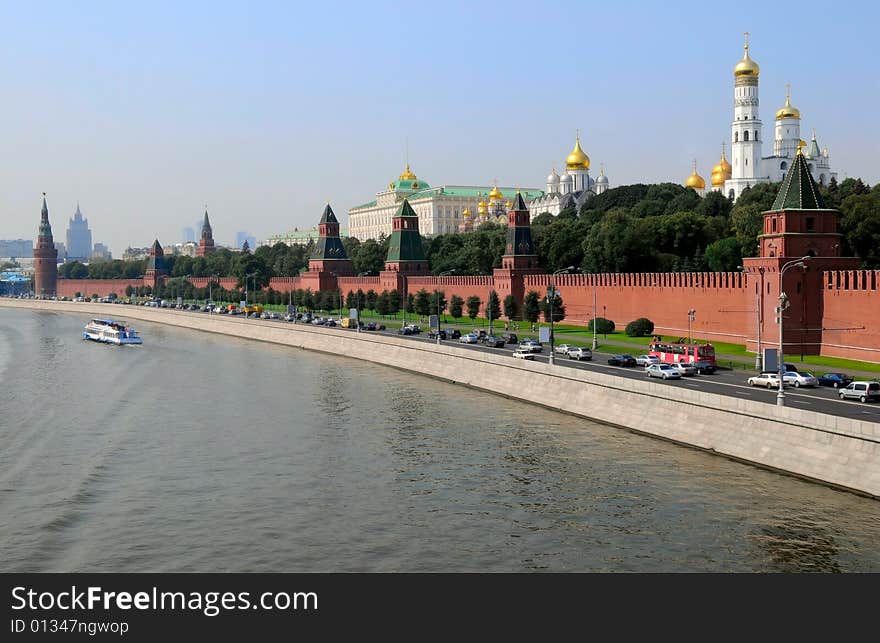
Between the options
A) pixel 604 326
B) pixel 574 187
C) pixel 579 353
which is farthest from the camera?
pixel 574 187

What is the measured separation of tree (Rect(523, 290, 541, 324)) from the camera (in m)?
69.4

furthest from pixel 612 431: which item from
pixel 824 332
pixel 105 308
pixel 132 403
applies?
pixel 105 308

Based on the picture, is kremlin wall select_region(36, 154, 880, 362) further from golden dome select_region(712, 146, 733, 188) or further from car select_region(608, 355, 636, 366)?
golden dome select_region(712, 146, 733, 188)

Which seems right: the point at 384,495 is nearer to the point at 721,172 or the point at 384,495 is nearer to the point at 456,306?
the point at 456,306

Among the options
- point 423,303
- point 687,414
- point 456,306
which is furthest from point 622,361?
point 423,303

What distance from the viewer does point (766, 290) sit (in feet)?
157

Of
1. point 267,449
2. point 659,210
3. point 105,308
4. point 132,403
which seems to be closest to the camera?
point 267,449

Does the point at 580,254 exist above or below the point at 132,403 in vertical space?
above

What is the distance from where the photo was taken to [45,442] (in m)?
33.5

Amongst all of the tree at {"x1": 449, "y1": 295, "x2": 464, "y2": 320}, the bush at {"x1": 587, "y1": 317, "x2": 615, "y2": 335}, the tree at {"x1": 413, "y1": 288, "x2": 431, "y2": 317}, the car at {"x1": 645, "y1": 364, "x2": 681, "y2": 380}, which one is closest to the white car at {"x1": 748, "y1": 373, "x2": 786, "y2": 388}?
the car at {"x1": 645, "y1": 364, "x2": 681, "y2": 380}

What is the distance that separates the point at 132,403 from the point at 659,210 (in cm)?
7052

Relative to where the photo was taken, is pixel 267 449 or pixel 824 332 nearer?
pixel 267 449

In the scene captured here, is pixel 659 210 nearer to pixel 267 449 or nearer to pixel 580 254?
pixel 580 254

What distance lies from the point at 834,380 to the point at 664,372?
5808mm
